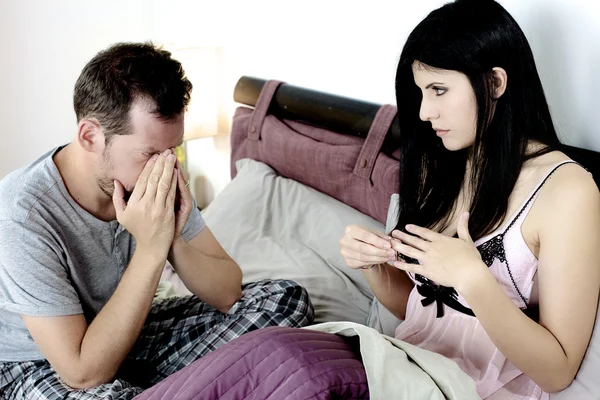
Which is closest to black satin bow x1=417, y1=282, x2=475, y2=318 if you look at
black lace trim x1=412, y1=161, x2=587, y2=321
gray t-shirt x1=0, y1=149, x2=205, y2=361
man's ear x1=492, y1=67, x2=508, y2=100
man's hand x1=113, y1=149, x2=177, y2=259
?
black lace trim x1=412, y1=161, x2=587, y2=321

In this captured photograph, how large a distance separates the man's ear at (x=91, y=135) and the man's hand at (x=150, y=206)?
0.08 m

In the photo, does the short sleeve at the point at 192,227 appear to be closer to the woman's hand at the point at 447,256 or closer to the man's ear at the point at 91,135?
the man's ear at the point at 91,135

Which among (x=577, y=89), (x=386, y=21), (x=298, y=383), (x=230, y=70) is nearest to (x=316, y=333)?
(x=298, y=383)

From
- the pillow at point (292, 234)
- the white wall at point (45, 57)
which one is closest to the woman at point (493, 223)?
the pillow at point (292, 234)

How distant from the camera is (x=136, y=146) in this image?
139 cm

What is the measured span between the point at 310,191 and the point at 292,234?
0.46 feet

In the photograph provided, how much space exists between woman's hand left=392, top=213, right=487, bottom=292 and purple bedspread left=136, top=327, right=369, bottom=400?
0.62 feet

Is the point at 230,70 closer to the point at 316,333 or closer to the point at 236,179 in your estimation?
the point at 236,179

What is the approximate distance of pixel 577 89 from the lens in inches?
57.7

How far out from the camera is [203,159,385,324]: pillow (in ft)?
5.87

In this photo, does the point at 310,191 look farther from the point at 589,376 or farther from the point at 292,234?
the point at 589,376

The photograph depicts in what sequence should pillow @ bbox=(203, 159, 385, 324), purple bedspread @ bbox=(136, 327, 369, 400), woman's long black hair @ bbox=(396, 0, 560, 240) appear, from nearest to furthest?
1. purple bedspread @ bbox=(136, 327, 369, 400)
2. woman's long black hair @ bbox=(396, 0, 560, 240)
3. pillow @ bbox=(203, 159, 385, 324)

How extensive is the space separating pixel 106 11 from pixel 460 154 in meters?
1.92

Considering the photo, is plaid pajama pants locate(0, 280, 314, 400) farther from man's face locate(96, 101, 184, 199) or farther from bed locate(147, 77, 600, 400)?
man's face locate(96, 101, 184, 199)
